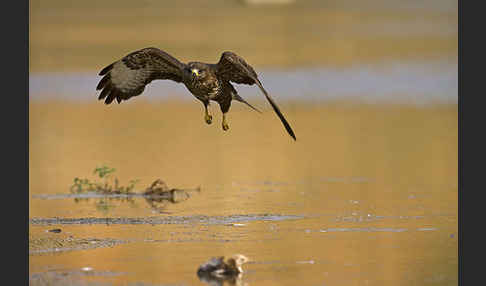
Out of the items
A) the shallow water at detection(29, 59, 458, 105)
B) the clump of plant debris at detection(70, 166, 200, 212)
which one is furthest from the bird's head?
the shallow water at detection(29, 59, 458, 105)

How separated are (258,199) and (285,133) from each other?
5749mm

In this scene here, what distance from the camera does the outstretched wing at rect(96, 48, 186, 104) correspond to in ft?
39.7

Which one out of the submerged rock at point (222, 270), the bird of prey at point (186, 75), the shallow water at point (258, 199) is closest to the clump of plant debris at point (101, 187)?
the shallow water at point (258, 199)

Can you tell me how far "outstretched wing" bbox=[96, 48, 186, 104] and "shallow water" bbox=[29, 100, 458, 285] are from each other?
1149 mm

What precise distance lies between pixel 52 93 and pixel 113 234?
509 inches

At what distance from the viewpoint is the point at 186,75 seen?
11.8 m

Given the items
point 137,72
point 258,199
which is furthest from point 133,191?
point 137,72

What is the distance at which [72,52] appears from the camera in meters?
28.8

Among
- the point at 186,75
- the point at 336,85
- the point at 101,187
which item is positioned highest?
the point at 336,85

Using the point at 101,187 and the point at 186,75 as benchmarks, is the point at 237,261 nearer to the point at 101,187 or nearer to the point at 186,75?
the point at 186,75

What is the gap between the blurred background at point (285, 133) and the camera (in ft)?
35.5

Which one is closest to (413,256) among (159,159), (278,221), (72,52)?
(278,221)

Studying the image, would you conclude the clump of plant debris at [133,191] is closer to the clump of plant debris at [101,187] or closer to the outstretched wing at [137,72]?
the clump of plant debris at [101,187]

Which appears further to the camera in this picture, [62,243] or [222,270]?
[62,243]
